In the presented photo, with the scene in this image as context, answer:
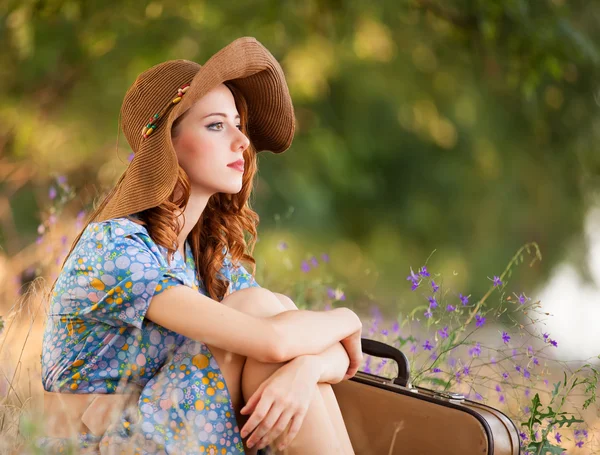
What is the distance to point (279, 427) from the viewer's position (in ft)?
5.73

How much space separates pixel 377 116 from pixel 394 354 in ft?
14.9

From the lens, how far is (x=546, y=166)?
6719 millimetres

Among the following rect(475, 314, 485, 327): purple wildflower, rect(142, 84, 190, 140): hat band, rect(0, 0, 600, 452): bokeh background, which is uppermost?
rect(142, 84, 190, 140): hat band

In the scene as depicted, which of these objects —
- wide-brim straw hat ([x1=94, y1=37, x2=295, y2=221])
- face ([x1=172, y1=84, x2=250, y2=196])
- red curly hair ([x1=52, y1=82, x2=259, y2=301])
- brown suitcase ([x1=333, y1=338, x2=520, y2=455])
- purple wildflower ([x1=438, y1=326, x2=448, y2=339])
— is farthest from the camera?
purple wildflower ([x1=438, y1=326, x2=448, y2=339])

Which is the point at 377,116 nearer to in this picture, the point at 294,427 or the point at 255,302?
the point at 255,302

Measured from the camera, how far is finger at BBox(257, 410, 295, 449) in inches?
68.4

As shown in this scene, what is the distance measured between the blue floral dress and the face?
250mm

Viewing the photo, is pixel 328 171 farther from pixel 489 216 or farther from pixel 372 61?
pixel 489 216

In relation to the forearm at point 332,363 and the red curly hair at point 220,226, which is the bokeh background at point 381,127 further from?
the forearm at point 332,363

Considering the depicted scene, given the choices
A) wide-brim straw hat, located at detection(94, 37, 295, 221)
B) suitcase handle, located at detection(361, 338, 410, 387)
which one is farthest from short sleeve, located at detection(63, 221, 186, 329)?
suitcase handle, located at detection(361, 338, 410, 387)

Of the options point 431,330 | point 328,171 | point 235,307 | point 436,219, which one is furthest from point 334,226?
point 235,307

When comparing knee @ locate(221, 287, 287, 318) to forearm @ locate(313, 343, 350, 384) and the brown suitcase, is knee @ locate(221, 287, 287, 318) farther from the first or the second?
the brown suitcase

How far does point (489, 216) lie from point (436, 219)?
0.50m

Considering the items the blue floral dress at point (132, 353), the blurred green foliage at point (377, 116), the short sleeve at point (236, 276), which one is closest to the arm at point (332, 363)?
the blue floral dress at point (132, 353)
